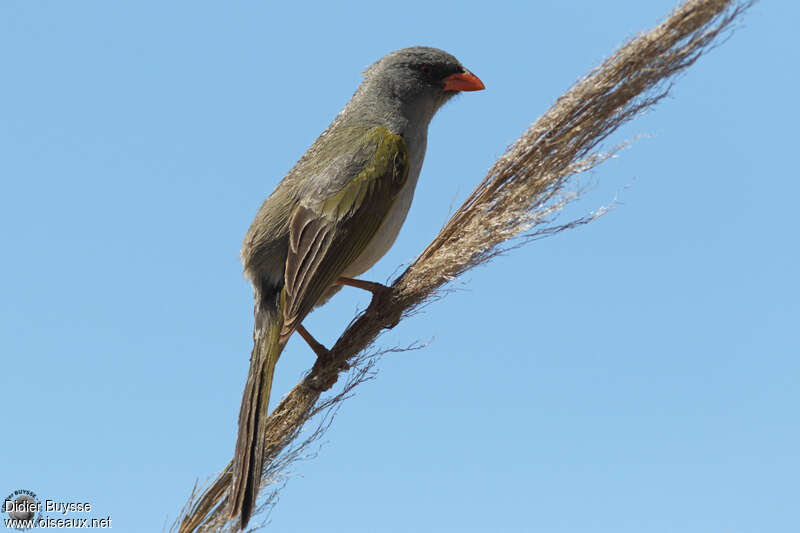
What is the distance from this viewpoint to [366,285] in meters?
3.74

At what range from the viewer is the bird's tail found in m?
2.82

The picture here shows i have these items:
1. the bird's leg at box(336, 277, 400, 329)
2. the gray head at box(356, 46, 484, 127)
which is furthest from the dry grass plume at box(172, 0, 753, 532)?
the gray head at box(356, 46, 484, 127)

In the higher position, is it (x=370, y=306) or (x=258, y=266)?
(x=258, y=266)

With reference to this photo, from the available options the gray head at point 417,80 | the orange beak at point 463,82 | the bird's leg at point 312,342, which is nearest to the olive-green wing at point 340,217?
the bird's leg at point 312,342

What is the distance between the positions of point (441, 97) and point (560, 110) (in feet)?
5.49

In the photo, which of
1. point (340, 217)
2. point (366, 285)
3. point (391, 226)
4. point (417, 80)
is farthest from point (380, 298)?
point (417, 80)

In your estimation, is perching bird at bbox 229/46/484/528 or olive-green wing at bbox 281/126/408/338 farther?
olive-green wing at bbox 281/126/408/338

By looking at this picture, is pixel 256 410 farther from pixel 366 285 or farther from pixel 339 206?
pixel 339 206

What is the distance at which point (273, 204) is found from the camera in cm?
405

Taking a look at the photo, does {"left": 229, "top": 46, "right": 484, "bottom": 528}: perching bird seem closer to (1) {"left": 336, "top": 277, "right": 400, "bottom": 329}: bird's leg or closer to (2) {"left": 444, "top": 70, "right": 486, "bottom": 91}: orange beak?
(2) {"left": 444, "top": 70, "right": 486, "bottom": 91}: orange beak

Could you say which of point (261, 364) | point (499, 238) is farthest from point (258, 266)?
point (499, 238)

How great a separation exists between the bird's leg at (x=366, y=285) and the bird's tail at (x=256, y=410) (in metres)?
0.38

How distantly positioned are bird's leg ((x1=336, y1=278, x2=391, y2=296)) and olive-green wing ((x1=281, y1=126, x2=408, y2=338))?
118mm

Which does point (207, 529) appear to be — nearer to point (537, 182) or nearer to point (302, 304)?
point (302, 304)
